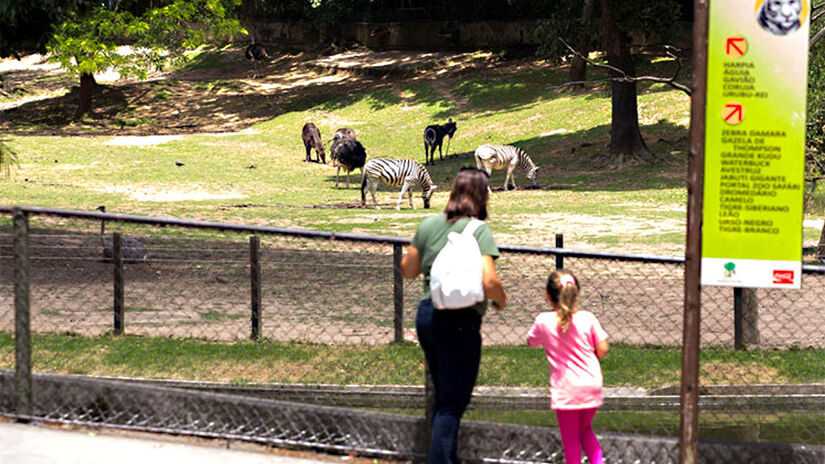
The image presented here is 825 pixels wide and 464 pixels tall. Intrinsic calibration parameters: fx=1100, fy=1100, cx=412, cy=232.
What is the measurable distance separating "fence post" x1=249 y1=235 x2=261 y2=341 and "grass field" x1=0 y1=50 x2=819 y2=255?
9.13 m

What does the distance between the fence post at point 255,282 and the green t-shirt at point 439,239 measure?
215 inches

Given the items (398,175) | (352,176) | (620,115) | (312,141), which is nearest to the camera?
(398,175)

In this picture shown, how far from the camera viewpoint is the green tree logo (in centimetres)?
557

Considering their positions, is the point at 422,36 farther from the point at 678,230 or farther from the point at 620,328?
the point at 620,328

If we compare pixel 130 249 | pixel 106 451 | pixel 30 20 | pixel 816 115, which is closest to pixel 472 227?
pixel 106 451

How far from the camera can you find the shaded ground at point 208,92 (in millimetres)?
48625

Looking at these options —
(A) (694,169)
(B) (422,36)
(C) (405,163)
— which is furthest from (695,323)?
(B) (422,36)

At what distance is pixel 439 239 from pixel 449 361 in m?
0.66

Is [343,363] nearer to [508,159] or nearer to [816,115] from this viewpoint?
[816,115]

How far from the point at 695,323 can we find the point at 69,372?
264 inches

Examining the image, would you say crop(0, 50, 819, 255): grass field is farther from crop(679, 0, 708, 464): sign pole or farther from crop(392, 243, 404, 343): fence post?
crop(679, 0, 708, 464): sign pole

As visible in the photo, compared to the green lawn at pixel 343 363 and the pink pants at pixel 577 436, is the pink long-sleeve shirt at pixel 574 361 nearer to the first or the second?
the pink pants at pixel 577 436

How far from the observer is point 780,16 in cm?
545

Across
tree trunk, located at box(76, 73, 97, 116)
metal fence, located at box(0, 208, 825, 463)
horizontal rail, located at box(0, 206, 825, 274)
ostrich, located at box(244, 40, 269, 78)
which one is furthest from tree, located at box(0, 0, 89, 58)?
ostrich, located at box(244, 40, 269, 78)
